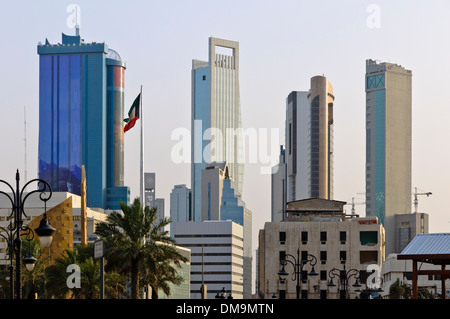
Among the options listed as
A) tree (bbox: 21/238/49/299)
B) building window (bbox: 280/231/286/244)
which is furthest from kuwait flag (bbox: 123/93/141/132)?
building window (bbox: 280/231/286/244)

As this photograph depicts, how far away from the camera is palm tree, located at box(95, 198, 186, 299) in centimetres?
6331

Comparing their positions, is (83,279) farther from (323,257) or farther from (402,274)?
(402,274)

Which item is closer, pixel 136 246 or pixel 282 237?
pixel 136 246

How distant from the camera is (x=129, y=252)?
6300cm

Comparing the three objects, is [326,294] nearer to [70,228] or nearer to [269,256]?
[269,256]

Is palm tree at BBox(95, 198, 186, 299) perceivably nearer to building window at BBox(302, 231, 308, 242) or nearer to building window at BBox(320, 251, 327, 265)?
building window at BBox(320, 251, 327, 265)

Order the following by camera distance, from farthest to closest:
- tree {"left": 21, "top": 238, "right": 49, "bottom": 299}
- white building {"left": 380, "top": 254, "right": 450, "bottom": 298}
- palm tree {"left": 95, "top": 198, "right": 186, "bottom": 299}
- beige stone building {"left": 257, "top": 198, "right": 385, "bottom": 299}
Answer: white building {"left": 380, "top": 254, "right": 450, "bottom": 298} → beige stone building {"left": 257, "top": 198, "right": 385, "bottom": 299} → tree {"left": 21, "top": 238, "right": 49, "bottom": 299} → palm tree {"left": 95, "top": 198, "right": 186, "bottom": 299}

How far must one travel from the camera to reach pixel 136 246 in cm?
6406

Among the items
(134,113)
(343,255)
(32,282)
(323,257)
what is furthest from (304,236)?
(32,282)

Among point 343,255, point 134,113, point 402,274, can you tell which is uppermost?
point 134,113

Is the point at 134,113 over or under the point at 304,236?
over

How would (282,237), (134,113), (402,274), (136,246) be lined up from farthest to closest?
(402,274), (282,237), (134,113), (136,246)
